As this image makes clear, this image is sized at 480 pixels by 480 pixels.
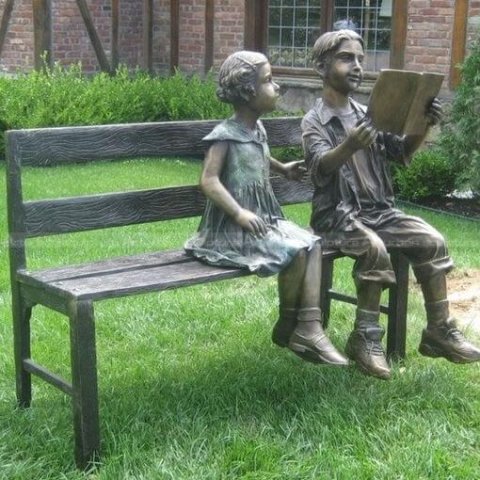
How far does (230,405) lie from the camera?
392 centimetres

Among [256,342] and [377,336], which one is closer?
[377,336]

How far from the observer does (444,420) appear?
3789mm

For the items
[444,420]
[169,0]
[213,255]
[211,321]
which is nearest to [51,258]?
[211,321]

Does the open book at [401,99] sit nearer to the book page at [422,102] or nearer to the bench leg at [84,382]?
the book page at [422,102]

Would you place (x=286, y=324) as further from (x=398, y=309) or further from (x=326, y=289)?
(x=326, y=289)

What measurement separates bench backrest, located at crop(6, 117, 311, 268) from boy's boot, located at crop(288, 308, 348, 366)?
2.62 feet

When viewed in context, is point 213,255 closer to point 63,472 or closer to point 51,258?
point 63,472

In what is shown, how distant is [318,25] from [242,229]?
8.67 metres

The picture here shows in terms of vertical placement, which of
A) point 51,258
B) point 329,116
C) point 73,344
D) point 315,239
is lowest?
point 51,258

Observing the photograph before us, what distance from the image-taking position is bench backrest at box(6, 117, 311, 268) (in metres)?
3.76

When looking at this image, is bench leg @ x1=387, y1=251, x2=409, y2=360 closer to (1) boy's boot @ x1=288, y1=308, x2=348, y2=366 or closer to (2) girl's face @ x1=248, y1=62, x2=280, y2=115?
(1) boy's boot @ x1=288, y1=308, x2=348, y2=366

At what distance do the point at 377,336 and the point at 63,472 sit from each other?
1.35 meters

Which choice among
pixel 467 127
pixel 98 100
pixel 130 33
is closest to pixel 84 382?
pixel 467 127

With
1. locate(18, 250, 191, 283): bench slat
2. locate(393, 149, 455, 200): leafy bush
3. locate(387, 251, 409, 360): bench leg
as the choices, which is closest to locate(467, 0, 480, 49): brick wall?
locate(393, 149, 455, 200): leafy bush
